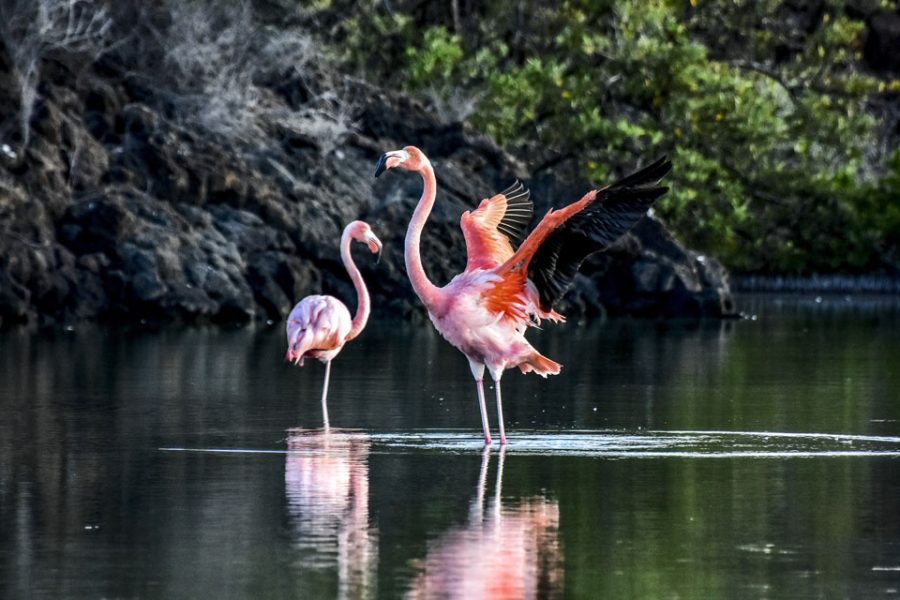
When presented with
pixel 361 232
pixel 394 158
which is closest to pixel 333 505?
pixel 394 158

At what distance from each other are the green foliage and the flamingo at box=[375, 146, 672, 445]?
2749cm

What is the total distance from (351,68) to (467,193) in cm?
791

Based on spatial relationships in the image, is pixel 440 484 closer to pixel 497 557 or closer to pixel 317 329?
pixel 497 557

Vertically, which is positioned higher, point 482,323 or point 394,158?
point 394,158

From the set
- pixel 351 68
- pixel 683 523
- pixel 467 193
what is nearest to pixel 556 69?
pixel 351 68

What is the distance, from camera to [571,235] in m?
13.2

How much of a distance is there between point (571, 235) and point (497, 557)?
4750 mm

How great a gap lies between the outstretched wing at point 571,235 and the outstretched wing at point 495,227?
0.76m

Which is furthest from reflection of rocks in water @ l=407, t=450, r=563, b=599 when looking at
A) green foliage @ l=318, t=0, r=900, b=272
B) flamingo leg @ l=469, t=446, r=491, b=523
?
green foliage @ l=318, t=0, r=900, b=272

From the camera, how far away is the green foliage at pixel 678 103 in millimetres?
41969

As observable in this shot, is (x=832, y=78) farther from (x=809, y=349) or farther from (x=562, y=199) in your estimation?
(x=809, y=349)

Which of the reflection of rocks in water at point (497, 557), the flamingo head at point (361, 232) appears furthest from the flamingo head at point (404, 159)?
the flamingo head at point (361, 232)

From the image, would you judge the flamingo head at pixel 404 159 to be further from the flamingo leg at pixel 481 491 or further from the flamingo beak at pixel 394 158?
the flamingo leg at pixel 481 491

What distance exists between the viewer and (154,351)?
76.8ft
